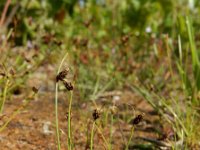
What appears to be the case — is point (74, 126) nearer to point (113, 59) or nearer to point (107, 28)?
point (113, 59)

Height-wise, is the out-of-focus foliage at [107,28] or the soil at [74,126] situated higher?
the out-of-focus foliage at [107,28]

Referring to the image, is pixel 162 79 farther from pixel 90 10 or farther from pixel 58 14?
pixel 90 10

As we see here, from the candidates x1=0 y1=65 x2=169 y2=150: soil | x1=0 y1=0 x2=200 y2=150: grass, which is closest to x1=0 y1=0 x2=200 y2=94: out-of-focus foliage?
x1=0 y1=0 x2=200 y2=150: grass

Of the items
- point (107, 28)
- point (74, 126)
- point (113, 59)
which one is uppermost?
point (107, 28)

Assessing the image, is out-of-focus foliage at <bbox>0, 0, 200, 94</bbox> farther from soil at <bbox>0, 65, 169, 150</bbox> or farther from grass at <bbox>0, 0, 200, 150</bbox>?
soil at <bbox>0, 65, 169, 150</bbox>

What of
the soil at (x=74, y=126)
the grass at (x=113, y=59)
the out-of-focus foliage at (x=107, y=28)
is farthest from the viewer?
the out-of-focus foliage at (x=107, y=28)

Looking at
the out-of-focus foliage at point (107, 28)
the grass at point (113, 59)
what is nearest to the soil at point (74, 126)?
the grass at point (113, 59)

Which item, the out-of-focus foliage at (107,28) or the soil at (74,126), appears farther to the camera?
the out-of-focus foliage at (107,28)

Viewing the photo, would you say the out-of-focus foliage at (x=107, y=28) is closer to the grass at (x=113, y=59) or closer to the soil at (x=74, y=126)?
the grass at (x=113, y=59)

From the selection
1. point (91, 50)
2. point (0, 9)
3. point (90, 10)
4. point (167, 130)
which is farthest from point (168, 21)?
point (167, 130)

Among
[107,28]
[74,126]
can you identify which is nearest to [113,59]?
[107,28]

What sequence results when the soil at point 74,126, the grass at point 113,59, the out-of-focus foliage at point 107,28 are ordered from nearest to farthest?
1. the soil at point 74,126
2. the grass at point 113,59
3. the out-of-focus foliage at point 107,28
